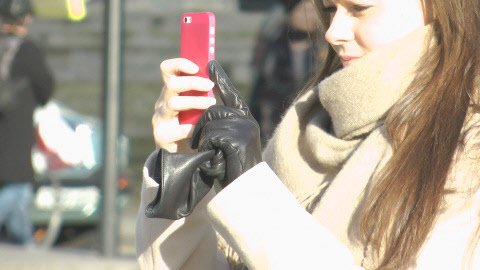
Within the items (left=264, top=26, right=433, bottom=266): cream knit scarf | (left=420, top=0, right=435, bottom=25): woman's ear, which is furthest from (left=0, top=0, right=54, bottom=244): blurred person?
(left=420, top=0, right=435, bottom=25): woman's ear

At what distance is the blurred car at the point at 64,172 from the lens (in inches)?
231

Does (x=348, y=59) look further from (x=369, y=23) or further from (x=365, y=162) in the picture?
(x=365, y=162)

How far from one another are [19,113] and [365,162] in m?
3.73

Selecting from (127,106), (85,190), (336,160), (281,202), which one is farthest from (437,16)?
(127,106)

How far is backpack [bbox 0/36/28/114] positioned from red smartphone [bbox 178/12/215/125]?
3.31 metres

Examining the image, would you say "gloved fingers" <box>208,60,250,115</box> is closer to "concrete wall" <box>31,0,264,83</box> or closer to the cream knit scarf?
the cream knit scarf

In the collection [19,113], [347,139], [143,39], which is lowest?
[143,39]

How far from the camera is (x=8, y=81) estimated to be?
501 centimetres

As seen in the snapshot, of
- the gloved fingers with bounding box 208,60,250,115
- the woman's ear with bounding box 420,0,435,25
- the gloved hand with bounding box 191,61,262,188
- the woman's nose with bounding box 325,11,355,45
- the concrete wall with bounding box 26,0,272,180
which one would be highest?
the woman's ear with bounding box 420,0,435,25

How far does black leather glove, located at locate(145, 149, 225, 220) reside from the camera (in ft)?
5.54

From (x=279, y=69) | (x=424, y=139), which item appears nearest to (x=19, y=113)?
(x=279, y=69)

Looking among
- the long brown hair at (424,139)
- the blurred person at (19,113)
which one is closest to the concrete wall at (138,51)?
the blurred person at (19,113)

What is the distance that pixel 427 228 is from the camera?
1.63 meters

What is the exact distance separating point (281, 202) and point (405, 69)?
401 millimetres
